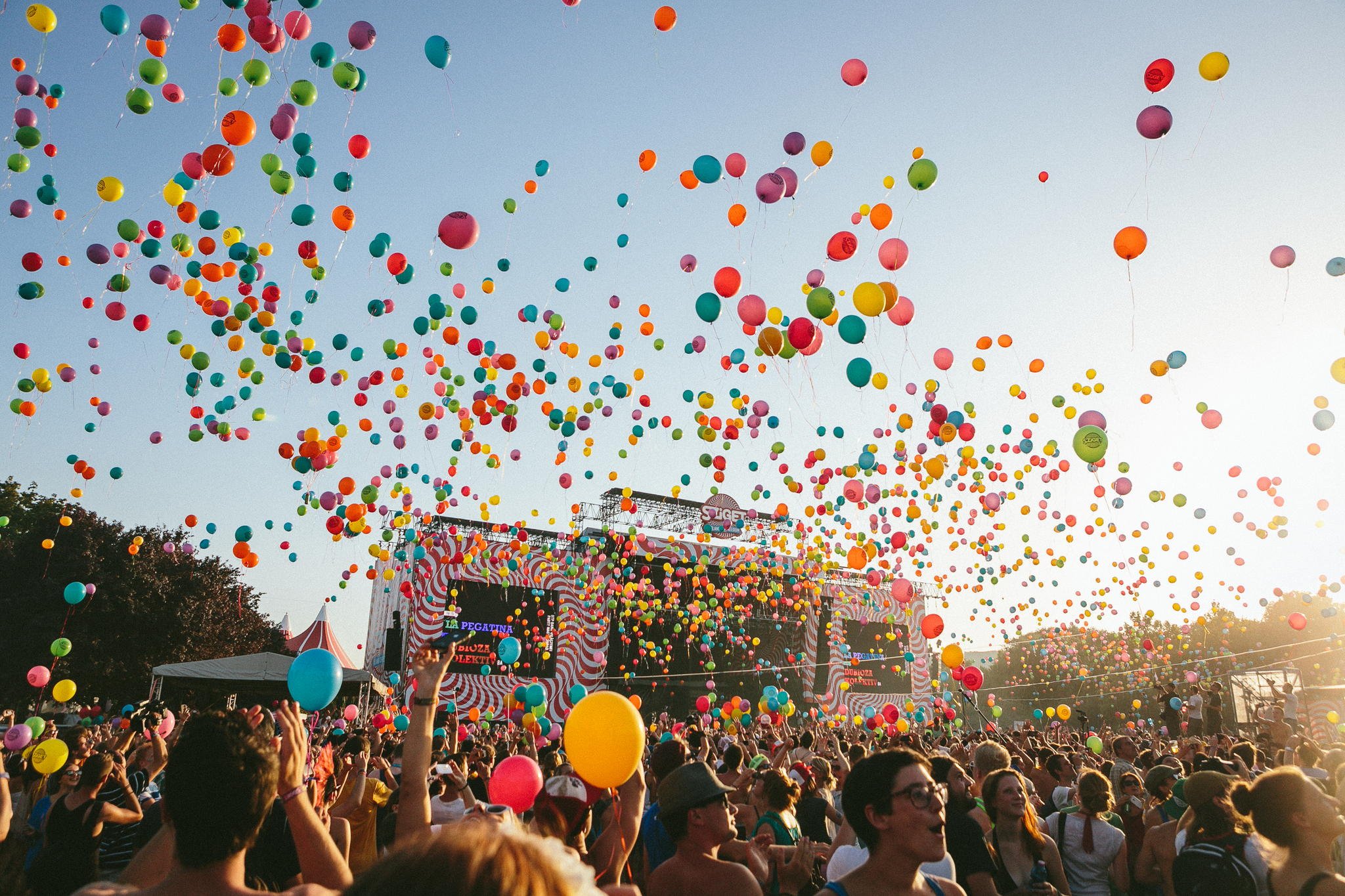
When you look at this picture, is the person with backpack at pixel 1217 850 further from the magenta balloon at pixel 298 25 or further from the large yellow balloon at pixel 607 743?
the magenta balloon at pixel 298 25

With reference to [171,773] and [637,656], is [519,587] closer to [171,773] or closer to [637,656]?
[637,656]

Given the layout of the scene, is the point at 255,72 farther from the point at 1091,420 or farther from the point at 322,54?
the point at 1091,420

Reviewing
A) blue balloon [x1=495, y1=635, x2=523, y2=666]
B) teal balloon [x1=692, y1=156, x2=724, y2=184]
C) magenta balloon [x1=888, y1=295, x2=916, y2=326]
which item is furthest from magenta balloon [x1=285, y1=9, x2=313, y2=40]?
blue balloon [x1=495, y1=635, x2=523, y2=666]

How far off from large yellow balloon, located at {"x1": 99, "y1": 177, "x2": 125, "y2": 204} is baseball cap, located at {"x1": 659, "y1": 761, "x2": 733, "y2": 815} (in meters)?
7.62

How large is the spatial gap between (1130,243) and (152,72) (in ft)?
27.1

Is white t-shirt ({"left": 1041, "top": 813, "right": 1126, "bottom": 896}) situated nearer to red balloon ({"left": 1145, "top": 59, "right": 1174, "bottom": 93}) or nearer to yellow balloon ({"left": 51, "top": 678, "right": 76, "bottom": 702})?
red balloon ({"left": 1145, "top": 59, "right": 1174, "bottom": 93})

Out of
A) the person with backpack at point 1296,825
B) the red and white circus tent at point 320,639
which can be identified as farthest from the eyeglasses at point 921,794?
the red and white circus tent at point 320,639

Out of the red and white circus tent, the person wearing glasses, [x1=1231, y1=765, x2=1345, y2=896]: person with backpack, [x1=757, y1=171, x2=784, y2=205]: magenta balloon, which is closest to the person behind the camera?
the person wearing glasses

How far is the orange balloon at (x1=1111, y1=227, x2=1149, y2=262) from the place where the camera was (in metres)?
6.66

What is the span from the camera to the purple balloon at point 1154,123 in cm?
601

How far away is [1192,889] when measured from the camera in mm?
3119

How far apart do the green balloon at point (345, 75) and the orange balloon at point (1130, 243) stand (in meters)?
6.67

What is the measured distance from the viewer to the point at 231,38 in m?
6.17

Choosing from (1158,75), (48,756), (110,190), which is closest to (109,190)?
(110,190)
